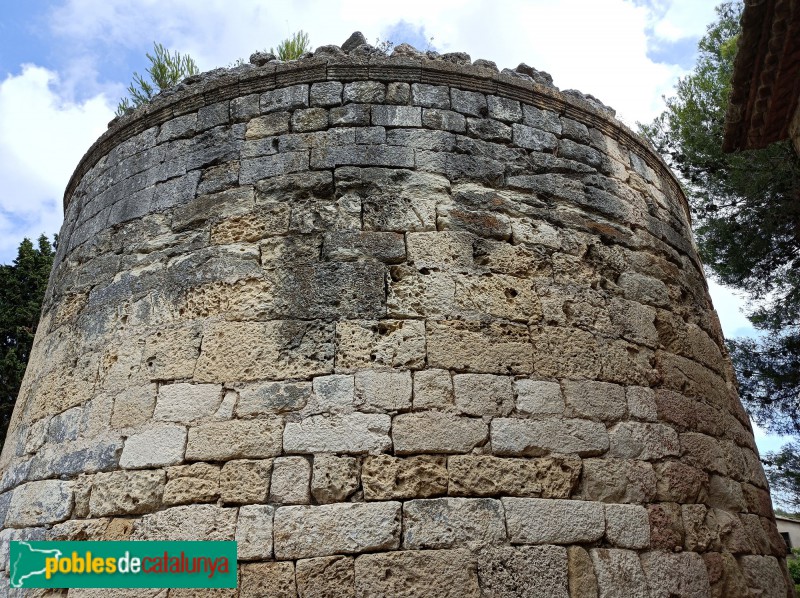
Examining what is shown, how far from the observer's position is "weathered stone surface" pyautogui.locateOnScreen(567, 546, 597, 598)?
2.66m

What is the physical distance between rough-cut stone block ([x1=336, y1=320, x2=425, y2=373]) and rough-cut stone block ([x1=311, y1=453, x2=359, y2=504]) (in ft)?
1.40

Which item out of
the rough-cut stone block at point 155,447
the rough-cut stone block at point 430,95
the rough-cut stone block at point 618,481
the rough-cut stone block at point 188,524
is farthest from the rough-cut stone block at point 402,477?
the rough-cut stone block at point 430,95

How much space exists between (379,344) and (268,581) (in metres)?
1.13

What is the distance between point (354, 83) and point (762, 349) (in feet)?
27.9

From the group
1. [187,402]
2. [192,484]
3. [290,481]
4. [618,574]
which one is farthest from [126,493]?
[618,574]

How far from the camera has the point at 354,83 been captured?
3826 millimetres

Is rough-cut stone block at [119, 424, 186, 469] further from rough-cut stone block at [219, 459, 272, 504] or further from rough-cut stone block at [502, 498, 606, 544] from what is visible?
rough-cut stone block at [502, 498, 606, 544]

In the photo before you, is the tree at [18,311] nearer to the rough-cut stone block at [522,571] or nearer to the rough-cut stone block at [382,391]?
the rough-cut stone block at [382,391]

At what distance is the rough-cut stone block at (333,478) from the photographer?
2.71 metres

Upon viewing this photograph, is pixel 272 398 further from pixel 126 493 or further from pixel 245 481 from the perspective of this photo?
pixel 126 493

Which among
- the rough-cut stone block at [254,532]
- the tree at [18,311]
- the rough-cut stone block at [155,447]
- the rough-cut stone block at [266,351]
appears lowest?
the rough-cut stone block at [254,532]

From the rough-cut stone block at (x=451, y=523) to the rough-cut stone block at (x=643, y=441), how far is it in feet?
2.45

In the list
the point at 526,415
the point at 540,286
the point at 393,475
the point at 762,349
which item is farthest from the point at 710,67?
the point at 393,475

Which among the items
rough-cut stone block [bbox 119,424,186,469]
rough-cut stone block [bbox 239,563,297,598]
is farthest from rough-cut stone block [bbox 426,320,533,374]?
rough-cut stone block [bbox 119,424,186,469]
